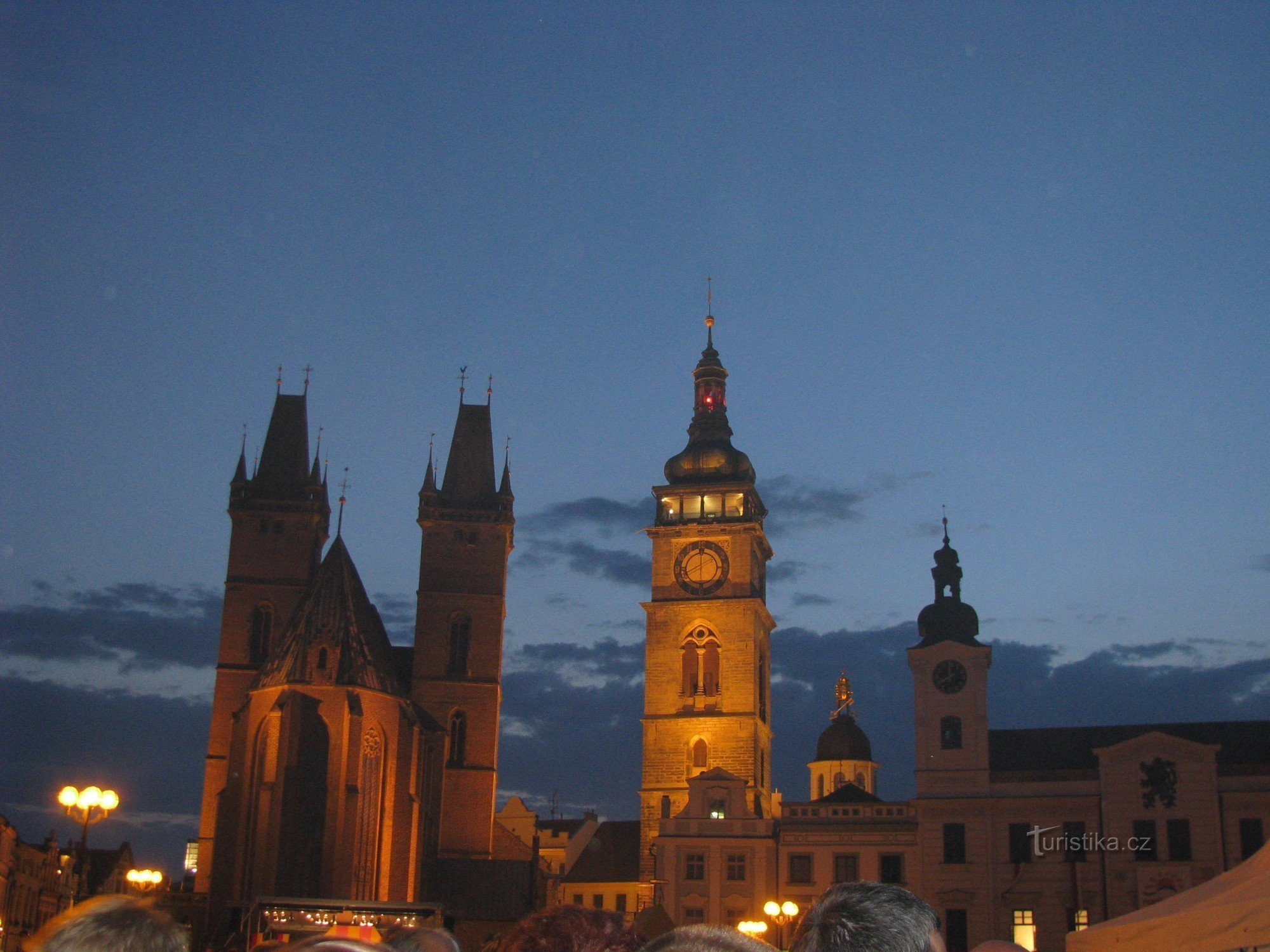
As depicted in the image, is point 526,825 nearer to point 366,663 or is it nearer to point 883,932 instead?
point 366,663

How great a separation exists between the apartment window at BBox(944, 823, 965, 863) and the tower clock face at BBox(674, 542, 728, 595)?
881 inches

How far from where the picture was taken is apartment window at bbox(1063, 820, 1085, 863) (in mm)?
50875

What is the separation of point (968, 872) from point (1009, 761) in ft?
17.6

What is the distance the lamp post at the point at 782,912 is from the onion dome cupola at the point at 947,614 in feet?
49.9

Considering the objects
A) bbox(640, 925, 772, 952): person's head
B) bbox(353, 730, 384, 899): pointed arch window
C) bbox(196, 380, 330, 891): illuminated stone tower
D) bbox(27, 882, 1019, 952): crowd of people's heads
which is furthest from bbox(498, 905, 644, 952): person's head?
bbox(196, 380, 330, 891): illuminated stone tower

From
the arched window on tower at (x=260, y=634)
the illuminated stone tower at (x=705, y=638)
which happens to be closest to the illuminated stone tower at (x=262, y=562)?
the arched window on tower at (x=260, y=634)

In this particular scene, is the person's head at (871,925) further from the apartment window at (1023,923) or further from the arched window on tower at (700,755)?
the arched window on tower at (700,755)

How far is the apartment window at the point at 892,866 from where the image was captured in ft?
177

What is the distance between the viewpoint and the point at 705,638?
235ft

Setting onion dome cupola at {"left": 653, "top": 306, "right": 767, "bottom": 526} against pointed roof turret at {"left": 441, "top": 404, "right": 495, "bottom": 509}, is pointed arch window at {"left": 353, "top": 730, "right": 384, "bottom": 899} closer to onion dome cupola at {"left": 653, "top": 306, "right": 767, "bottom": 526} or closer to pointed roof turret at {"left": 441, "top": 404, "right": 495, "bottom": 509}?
pointed roof turret at {"left": 441, "top": 404, "right": 495, "bottom": 509}

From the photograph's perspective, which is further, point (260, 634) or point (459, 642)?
point (459, 642)

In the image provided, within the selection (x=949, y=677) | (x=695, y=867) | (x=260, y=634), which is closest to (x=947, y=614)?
(x=949, y=677)

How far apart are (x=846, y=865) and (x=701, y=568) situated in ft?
72.0

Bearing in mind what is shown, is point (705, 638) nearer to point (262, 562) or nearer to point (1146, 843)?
point (262, 562)
